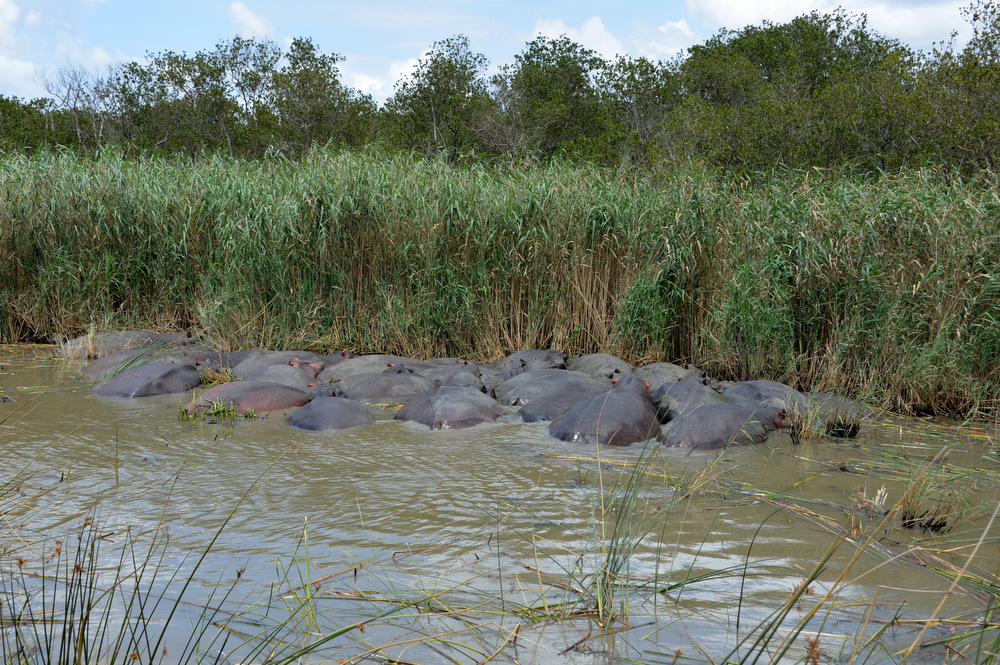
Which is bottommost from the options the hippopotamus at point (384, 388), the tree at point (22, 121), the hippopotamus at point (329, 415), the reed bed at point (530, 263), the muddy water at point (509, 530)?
the muddy water at point (509, 530)

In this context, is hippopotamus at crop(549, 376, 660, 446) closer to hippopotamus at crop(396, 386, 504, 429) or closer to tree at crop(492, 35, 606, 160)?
hippopotamus at crop(396, 386, 504, 429)

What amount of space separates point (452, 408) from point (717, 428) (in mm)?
1907

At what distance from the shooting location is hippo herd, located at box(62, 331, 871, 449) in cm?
533

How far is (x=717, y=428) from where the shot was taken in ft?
17.0

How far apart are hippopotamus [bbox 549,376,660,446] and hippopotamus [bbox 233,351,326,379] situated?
9.30 ft

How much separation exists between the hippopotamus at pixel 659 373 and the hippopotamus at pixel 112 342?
16.3 feet

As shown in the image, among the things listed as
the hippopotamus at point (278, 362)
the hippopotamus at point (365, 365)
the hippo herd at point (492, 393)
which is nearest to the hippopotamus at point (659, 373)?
the hippo herd at point (492, 393)

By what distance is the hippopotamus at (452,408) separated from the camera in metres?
5.75

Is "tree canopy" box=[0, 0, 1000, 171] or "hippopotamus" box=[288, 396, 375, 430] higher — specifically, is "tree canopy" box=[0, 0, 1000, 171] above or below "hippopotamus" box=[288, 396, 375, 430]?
above

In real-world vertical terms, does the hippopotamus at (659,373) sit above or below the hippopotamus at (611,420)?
above

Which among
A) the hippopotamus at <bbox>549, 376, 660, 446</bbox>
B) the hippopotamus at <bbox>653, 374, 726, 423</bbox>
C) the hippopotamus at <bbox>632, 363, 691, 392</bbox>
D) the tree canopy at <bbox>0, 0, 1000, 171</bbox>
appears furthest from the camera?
the tree canopy at <bbox>0, 0, 1000, 171</bbox>

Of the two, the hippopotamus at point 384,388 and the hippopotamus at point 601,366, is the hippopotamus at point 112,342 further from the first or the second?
the hippopotamus at point 601,366

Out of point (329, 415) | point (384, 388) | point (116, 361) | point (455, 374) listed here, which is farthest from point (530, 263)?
point (116, 361)

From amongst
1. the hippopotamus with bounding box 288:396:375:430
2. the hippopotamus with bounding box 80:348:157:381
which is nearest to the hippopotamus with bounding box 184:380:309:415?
the hippopotamus with bounding box 288:396:375:430
